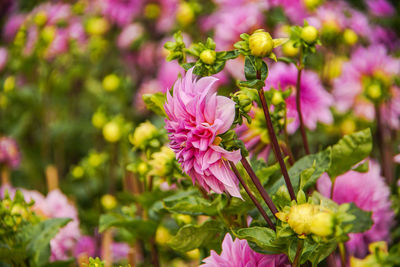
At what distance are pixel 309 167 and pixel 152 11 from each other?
1.12 metres

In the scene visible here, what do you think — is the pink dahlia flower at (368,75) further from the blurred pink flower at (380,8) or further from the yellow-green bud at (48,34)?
the yellow-green bud at (48,34)

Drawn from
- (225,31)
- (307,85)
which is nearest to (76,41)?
(225,31)

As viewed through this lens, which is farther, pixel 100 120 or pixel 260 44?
pixel 100 120

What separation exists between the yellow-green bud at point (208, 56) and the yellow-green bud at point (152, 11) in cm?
112

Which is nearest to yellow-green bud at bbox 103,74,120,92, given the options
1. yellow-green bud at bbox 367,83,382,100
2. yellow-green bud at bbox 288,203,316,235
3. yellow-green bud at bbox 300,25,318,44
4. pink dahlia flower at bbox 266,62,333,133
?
pink dahlia flower at bbox 266,62,333,133

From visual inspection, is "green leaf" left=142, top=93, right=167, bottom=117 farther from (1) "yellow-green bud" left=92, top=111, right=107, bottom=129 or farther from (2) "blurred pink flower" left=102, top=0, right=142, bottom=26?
(2) "blurred pink flower" left=102, top=0, right=142, bottom=26

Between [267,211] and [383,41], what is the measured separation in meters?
1.01

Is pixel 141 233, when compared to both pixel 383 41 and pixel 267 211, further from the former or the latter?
pixel 383 41

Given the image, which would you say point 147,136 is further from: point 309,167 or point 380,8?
point 380,8

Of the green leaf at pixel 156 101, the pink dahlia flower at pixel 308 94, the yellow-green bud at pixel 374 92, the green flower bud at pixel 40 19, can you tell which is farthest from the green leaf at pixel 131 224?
the green flower bud at pixel 40 19

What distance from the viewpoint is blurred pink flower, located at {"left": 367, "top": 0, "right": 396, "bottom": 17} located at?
1.39 m

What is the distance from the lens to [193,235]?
563mm

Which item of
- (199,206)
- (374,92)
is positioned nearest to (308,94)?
(374,92)

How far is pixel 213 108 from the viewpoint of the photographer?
43 centimetres
